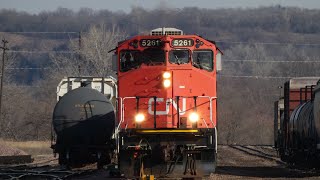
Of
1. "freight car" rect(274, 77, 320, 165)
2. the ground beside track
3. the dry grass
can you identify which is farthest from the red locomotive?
the dry grass

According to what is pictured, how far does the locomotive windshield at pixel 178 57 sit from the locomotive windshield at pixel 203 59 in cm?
22

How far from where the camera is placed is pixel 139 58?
18.6m

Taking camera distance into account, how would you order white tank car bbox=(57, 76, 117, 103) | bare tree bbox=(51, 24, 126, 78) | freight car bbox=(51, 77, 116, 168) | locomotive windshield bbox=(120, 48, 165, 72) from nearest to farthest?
locomotive windshield bbox=(120, 48, 165, 72) < freight car bbox=(51, 77, 116, 168) < white tank car bbox=(57, 76, 117, 103) < bare tree bbox=(51, 24, 126, 78)

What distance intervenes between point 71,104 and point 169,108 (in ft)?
24.1

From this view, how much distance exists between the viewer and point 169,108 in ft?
60.4

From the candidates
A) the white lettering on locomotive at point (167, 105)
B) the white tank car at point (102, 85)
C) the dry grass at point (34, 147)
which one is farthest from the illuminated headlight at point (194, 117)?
the dry grass at point (34, 147)

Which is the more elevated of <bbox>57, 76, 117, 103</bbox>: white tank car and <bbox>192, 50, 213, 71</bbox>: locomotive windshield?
<bbox>192, 50, 213, 71</bbox>: locomotive windshield

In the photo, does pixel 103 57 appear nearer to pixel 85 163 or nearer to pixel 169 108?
pixel 85 163

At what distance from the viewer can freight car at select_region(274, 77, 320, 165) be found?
22.4m

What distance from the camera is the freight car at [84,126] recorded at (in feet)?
81.1

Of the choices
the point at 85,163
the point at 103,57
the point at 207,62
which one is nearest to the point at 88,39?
the point at 103,57

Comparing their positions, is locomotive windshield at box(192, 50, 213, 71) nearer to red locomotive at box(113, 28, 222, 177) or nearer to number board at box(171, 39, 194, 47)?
red locomotive at box(113, 28, 222, 177)

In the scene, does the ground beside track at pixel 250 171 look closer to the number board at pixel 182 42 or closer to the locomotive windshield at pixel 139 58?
the locomotive windshield at pixel 139 58

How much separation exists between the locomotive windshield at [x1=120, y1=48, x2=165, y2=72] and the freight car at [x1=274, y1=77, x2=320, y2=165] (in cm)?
598
